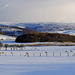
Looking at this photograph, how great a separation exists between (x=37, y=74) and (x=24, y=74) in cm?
56

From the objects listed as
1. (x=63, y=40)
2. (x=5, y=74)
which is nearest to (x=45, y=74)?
(x=5, y=74)

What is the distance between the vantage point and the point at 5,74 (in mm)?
8336

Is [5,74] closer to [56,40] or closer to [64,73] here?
[64,73]

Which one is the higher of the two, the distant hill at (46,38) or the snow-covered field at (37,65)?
the snow-covered field at (37,65)

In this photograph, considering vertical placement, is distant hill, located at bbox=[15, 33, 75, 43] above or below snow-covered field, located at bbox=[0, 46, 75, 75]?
below

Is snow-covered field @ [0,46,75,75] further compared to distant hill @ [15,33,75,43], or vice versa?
distant hill @ [15,33,75,43]

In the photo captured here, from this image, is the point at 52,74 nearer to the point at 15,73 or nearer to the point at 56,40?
the point at 15,73

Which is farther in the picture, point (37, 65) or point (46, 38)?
point (46, 38)

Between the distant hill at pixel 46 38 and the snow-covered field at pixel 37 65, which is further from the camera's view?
the distant hill at pixel 46 38

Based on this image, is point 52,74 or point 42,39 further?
point 42,39

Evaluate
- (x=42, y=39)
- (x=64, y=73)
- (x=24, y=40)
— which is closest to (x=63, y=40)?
(x=42, y=39)

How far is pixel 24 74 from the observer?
27.7ft

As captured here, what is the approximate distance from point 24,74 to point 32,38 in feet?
105

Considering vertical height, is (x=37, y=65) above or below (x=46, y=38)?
above
